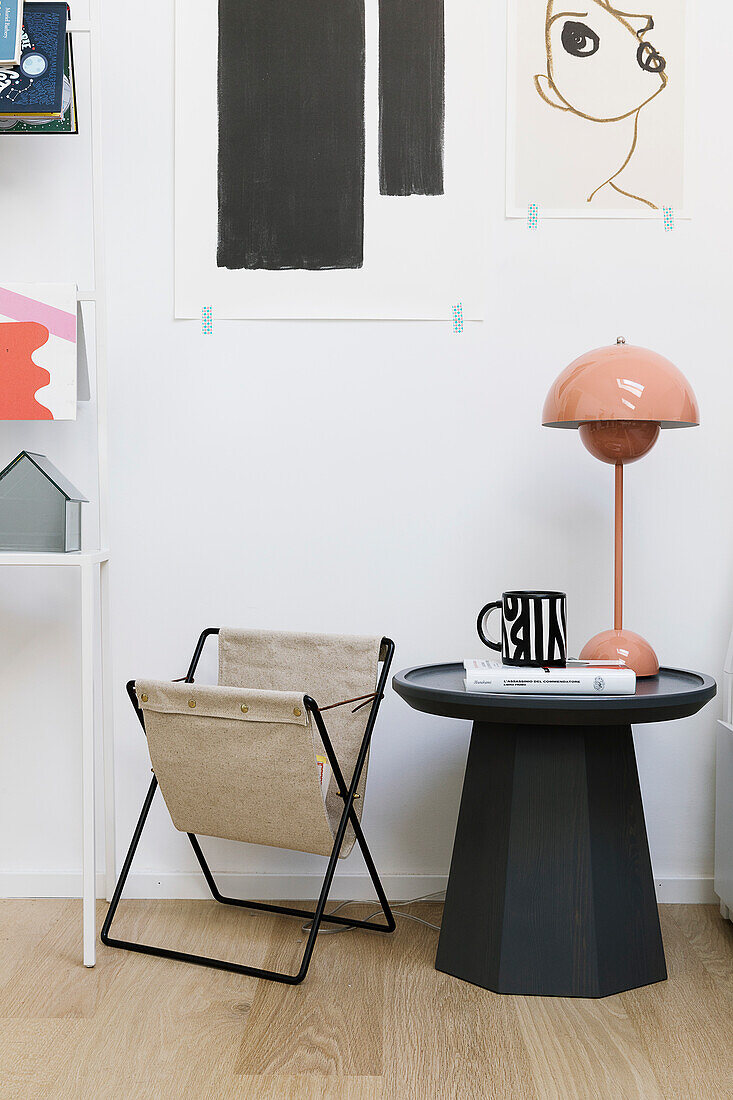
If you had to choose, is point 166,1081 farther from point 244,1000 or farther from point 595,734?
point 595,734

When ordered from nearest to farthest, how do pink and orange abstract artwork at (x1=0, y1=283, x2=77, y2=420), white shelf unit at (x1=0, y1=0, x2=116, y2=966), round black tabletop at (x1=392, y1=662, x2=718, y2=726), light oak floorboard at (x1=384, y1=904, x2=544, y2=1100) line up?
light oak floorboard at (x1=384, y1=904, x2=544, y2=1100), round black tabletop at (x1=392, y1=662, x2=718, y2=726), white shelf unit at (x1=0, y1=0, x2=116, y2=966), pink and orange abstract artwork at (x1=0, y1=283, x2=77, y2=420)

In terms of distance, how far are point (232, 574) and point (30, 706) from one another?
0.59 m

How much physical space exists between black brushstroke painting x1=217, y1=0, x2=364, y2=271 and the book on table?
381mm

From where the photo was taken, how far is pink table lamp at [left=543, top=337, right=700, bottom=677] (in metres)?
1.83

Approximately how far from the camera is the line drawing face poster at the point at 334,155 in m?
2.24

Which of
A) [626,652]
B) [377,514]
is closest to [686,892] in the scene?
[626,652]

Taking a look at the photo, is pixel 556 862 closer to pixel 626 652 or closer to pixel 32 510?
pixel 626 652

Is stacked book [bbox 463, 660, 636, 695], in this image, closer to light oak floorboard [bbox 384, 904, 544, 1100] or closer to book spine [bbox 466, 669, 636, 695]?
book spine [bbox 466, 669, 636, 695]

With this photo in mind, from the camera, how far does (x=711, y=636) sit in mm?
2311

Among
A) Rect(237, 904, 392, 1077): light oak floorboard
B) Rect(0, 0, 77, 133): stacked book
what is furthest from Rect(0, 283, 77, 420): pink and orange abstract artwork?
Rect(237, 904, 392, 1077): light oak floorboard

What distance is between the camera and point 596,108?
7.38ft

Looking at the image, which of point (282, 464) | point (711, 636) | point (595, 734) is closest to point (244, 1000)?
point (595, 734)

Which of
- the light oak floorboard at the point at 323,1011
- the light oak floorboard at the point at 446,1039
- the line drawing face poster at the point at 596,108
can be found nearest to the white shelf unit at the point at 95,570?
the light oak floorboard at the point at 323,1011

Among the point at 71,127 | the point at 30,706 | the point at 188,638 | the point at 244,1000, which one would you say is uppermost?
the point at 71,127
